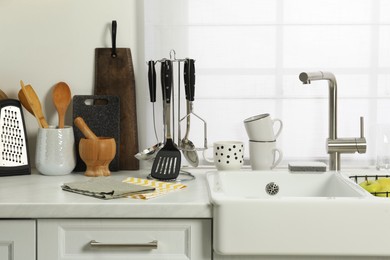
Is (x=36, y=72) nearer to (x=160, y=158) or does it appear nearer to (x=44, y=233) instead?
(x=160, y=158)

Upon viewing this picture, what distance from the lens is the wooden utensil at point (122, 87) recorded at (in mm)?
2521

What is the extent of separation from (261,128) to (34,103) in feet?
2.72

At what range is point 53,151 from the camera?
236 centimetres

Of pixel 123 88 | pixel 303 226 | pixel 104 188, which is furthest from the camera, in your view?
pixel 123 88

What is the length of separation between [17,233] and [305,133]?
118 cm

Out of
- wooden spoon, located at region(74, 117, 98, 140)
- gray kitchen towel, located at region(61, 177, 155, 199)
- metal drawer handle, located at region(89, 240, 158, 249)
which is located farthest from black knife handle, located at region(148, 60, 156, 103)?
metal drawer handle, located at region(89, 240, 158, 249)

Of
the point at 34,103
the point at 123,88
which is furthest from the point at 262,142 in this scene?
the point at 34,103

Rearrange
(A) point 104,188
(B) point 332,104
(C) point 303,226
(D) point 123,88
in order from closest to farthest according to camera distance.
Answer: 1. (C) point 303,226
2. (A) point 104,188
3. (B) point 332,104
4. (D) point 123,88

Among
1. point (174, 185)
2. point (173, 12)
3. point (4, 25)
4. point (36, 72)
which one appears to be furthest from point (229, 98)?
point (4, 25)

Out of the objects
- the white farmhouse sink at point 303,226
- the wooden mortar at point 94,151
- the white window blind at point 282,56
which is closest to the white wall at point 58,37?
the white window blind at point 282,56

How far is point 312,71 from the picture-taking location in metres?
2.58

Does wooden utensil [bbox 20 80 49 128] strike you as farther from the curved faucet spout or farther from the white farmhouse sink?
the curved faucet spout

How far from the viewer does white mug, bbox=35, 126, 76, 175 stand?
236 cm

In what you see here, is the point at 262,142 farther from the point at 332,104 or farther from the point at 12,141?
the point at 12,141
